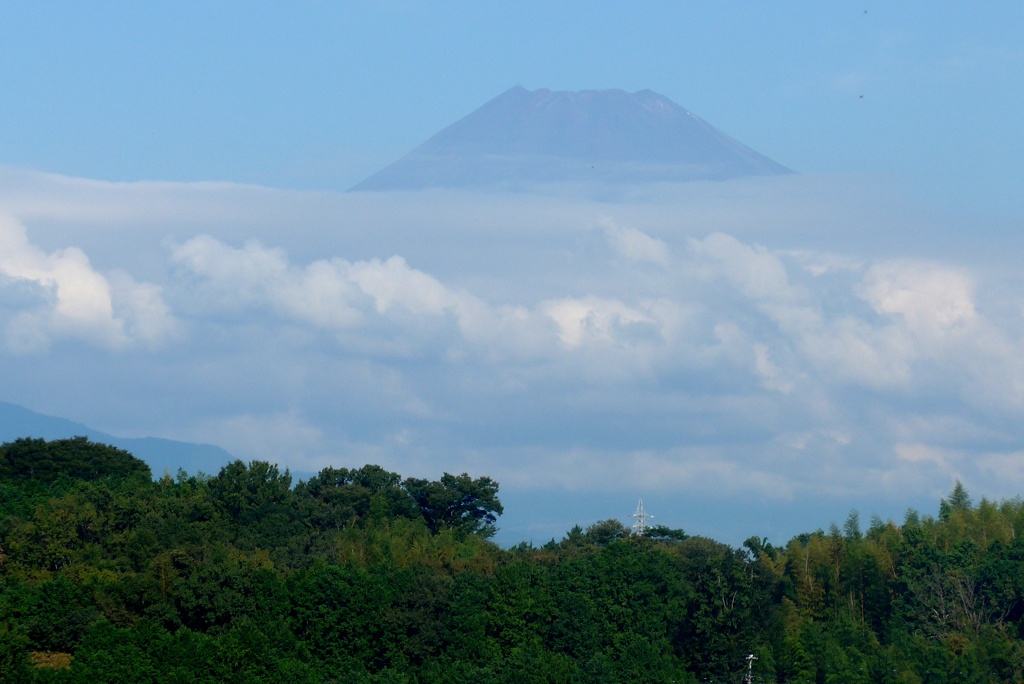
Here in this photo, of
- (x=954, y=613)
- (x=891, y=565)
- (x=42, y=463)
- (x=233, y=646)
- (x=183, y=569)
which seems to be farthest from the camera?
(x=42, y=463)

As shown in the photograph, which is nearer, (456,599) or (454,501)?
(456,599)

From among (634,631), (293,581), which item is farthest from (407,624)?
(634,631)

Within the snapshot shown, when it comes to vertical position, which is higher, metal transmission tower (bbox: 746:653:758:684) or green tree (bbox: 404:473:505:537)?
green tree (bbox: 404:473:505:537)

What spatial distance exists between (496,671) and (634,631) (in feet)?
27.8

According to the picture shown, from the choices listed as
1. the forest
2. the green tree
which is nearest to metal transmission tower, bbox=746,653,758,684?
the forest

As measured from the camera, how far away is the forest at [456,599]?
48906mm

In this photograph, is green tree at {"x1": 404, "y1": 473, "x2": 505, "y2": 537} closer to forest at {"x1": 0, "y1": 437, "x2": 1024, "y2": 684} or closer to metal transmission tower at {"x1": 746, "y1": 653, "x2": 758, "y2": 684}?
forest at {"x1": 0, "y1": 437, "x2": 1024, "y2": 684}

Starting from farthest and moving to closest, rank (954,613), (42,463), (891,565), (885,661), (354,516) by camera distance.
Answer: (42,463)
(354,516)
(891,565)
(954,613)
(885,661)

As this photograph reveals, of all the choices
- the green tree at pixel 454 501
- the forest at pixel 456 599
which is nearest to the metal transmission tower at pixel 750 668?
the forest at pixel 456 599

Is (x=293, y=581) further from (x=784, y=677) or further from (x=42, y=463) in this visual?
(x=42, y=463)

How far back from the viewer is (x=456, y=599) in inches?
2112

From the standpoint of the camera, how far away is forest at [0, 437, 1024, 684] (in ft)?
160

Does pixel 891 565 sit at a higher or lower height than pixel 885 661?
higher

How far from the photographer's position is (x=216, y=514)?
64.8 metres
